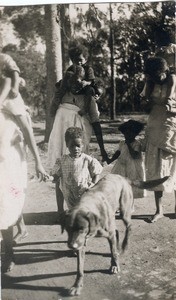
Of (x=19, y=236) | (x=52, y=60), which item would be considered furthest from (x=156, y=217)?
(x=52, y=60)

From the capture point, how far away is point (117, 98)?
3.12 metres

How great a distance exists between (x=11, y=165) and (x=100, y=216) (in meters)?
0.71

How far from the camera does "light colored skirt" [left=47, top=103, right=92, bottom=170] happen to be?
297cm

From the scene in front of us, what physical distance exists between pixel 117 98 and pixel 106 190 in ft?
2.74

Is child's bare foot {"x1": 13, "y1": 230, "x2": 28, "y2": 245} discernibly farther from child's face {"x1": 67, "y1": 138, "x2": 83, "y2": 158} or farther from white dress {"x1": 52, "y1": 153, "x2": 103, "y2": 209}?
child's face {"x1": 67, "y1": 138, "x2": 83, "y2": 158}

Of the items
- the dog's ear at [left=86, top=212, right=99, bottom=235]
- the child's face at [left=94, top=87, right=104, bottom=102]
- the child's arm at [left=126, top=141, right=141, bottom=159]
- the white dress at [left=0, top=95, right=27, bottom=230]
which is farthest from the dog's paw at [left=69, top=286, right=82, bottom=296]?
the child's face at [left=94, top=87, right=104, bottom=102]

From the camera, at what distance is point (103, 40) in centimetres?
305

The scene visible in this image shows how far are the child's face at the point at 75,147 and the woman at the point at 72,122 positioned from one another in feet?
0.55

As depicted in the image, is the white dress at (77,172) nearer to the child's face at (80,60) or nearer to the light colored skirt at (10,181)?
the light colored skirt at (10,181)

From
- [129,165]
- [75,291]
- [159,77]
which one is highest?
[159,77]

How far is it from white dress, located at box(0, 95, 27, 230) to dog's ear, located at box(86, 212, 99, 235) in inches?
24.0

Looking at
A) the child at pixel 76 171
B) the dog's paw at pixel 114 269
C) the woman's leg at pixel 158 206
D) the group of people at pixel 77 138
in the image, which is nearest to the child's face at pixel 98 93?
the group of people at pixel 77 138

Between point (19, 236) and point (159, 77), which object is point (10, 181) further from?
point (159, 77)

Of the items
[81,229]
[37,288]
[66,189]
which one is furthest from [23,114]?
[37,288]
